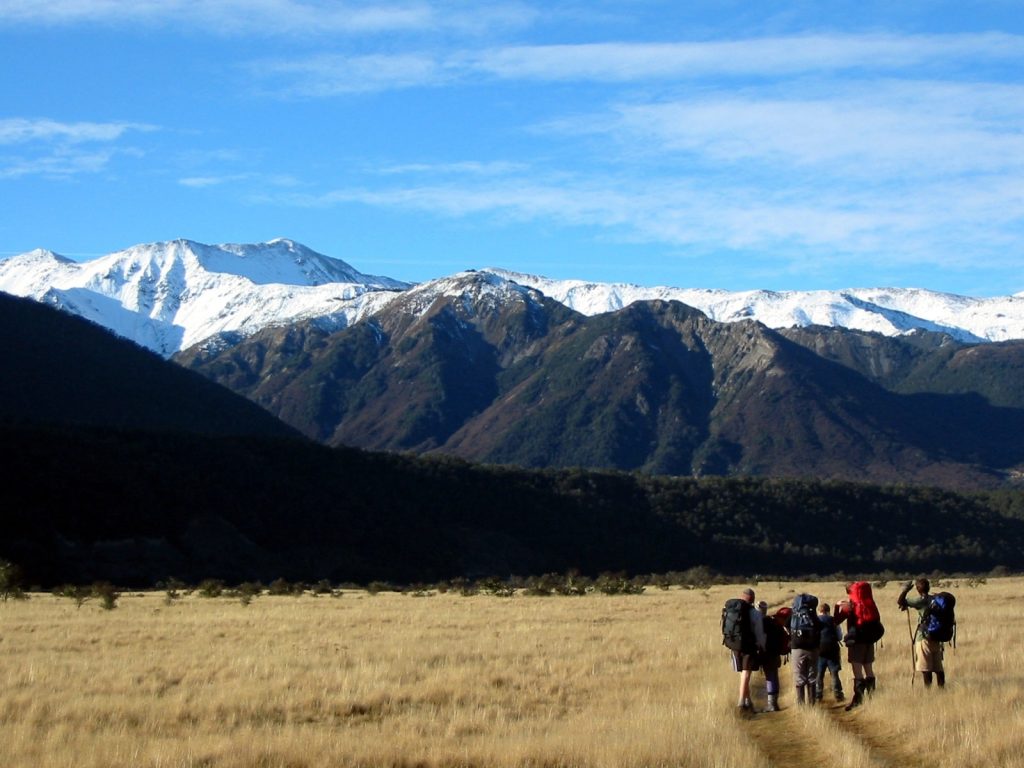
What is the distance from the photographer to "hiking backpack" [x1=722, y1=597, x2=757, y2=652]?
16898 mm

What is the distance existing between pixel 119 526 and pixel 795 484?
70001 mm

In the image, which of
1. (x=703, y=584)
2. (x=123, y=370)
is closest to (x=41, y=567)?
(x=703, y=584)

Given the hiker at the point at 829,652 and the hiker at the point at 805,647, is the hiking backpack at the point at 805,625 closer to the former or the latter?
the hiker at the point at 805,647

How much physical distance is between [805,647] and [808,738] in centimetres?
302

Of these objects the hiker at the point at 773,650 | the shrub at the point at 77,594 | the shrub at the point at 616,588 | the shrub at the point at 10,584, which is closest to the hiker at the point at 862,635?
the hiker at the point at 773,650

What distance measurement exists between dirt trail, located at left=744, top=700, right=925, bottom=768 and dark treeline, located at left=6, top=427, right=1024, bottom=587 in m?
49.6

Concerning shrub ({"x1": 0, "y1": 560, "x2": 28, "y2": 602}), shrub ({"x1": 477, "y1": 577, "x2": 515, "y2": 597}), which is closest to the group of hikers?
shrub ({"x1": 0, "y1": 560, "x2": 28, "y2": 602})

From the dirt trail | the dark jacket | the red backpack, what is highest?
the red backpack

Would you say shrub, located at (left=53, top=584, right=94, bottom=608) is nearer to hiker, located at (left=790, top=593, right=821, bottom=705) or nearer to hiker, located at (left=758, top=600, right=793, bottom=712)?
hiker, located at (left=758, top=600, right=793, bottom=712)

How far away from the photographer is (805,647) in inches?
678

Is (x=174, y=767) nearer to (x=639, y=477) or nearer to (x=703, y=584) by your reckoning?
(x=703, y=584)

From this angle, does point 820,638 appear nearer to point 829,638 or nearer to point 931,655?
point 829,638

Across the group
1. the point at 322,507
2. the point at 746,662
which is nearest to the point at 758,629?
the point at 746,662

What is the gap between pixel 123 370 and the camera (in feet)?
417
